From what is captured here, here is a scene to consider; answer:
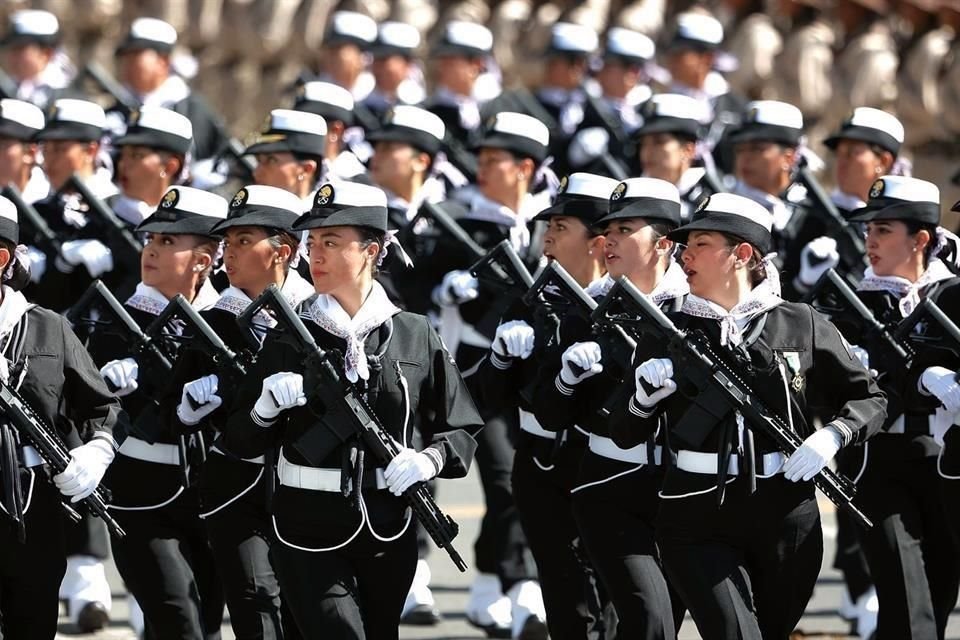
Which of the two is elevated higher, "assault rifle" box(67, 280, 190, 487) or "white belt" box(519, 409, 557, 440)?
"assault rifle" box(67, 280, 190, 487)

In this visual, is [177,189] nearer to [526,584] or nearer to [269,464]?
[269,464]

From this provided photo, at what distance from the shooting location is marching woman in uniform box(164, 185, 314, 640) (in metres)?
7.95

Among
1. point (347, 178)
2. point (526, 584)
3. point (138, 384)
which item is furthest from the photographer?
point (347, 178)

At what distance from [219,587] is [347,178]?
9.19ft

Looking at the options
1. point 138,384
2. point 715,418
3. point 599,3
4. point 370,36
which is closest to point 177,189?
point 138,384

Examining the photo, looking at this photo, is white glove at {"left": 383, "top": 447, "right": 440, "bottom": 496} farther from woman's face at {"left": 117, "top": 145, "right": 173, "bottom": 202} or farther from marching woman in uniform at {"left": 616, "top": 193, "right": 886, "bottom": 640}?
woman's face at {"left": 117, "top": 145, "right": 173, "bottom": 202}

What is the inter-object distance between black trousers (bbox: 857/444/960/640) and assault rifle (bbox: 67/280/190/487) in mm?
2437

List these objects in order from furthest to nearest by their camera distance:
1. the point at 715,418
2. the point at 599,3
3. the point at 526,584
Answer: the point at 599,3
the point at 526,584
the point at 715,418

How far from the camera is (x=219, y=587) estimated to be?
27.8ft

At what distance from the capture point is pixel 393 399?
7434 mm

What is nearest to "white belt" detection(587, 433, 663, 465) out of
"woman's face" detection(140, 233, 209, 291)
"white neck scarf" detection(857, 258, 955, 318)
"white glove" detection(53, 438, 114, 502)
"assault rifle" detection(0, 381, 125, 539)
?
"white neck scarf" detection(857, 258, 955, 318)

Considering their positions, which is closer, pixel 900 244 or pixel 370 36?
pixel 900 244

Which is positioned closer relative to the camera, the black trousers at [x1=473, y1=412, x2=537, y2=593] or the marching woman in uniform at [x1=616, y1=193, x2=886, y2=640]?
the marching woman in uniform at [x1=616, y1=193, x2=886, y2=640]

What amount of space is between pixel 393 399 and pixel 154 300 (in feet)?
4.33
